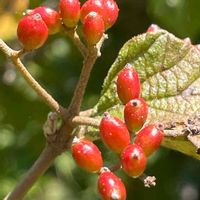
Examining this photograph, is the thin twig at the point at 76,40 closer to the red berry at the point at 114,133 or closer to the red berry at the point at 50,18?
the red berry at the point at 50,18

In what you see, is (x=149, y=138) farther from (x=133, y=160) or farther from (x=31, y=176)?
(x=31, y=176)

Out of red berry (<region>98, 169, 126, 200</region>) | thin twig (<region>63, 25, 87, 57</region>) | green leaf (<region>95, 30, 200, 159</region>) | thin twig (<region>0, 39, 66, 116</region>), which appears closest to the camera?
red berry (<region>98, 169, 126, 200</region>)

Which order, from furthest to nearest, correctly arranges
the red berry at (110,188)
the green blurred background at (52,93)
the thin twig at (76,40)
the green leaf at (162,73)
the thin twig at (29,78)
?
the green blurred background at (52,93) → the green leaf at (162,73) → the thin twig at (76,40) → the thin twig at (29,78) → the red berry at (110,188)

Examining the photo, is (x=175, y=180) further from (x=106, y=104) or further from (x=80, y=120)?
(x=80, y=120)

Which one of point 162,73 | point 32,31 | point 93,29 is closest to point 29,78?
point 32,31

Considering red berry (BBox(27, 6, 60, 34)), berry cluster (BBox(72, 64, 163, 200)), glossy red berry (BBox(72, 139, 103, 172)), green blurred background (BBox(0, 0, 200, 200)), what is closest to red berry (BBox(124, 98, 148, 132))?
berry cluster (BBox(72, 64, 163, 200))

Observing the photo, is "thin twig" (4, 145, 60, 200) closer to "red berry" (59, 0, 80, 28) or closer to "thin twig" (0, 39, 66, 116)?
"thin twig" (0, 39, 66, 116)

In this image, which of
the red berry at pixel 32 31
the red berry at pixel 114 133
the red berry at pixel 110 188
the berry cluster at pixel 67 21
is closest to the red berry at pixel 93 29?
the berry cluster at pixel 67 21
